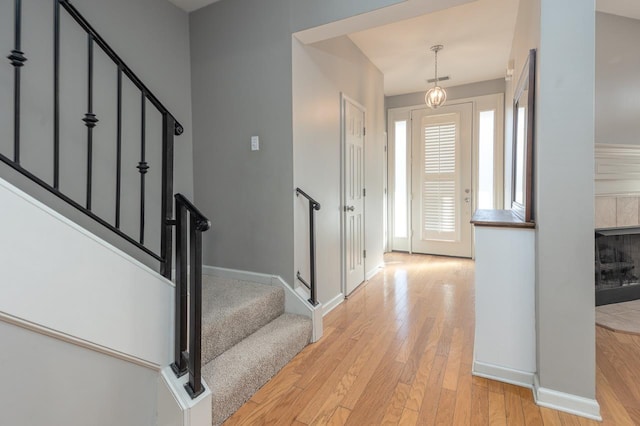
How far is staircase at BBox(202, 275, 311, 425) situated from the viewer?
5.45 ft

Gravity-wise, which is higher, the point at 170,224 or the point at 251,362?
the point at 170,224

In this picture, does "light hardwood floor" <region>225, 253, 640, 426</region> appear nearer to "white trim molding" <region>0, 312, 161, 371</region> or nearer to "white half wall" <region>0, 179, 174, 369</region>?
"white trim molding" <region>0, 312, 161, 371</region>

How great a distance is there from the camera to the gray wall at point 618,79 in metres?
2.92

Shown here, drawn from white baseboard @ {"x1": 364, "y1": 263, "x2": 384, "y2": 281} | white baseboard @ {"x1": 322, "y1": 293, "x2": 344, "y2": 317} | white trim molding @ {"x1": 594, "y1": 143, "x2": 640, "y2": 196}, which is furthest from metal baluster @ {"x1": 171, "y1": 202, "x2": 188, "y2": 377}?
white trim molding @ {"x1": 594, "y1": 143, "x2": 640, "y2": 196}

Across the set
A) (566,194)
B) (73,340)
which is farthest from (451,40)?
(73,340)

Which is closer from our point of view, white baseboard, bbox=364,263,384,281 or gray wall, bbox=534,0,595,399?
gray wall, bbox=534,0,595,399

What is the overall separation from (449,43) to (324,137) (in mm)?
1912

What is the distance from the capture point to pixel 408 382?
6.12 feet

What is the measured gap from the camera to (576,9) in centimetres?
154

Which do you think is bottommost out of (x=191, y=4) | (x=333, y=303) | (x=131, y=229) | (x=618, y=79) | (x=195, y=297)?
(x=333, y=303)

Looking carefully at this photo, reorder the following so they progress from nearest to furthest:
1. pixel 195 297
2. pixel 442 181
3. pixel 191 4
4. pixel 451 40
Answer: pixel 195 297
pixel 191 4
pixel 451 40
pixel 442 181

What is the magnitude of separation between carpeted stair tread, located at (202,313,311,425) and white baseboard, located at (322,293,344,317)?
581mm

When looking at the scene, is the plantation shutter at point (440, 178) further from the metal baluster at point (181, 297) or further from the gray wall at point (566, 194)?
the metal baluster at point (181, 297)

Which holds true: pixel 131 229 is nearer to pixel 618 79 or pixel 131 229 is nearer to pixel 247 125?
pixel 247 125
